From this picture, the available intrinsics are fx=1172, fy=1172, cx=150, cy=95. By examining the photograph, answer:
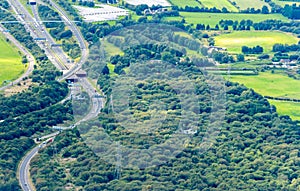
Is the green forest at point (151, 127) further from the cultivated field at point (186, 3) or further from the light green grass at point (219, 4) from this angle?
the light green grass at point (219, 4)

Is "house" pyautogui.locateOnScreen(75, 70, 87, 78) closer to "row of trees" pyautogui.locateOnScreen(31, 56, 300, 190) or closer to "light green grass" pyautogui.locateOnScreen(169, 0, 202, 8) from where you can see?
"row of trees" pyautogui.locateOnScreen(31, 56, 300, 190)

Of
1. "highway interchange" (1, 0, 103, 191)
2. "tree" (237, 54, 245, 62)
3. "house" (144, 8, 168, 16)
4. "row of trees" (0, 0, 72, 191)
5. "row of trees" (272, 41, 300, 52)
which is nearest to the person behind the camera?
"row of trees" (0, 0, 72, 191)

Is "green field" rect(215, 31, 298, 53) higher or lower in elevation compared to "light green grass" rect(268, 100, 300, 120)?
lower

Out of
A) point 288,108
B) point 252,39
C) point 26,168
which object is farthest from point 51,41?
point 26,168

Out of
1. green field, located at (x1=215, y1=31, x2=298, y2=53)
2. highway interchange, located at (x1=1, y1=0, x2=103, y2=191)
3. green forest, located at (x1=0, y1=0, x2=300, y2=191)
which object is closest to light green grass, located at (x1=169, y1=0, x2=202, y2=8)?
green field, located at (x1=215, y1=31, x2=298, y2=53)

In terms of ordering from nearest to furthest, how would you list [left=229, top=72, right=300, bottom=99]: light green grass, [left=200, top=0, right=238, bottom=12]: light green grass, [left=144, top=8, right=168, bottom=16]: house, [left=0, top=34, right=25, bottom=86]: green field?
1. [left=229, top=72, right=300, bottom=99]: light green grass
2. [left=0, top=34, right=25, bottom=86]: green field
3. [left=144, top=8, right=168, bottom=16]: house
4. [left=200, top=0, right=238, bottom=12]: light green grass

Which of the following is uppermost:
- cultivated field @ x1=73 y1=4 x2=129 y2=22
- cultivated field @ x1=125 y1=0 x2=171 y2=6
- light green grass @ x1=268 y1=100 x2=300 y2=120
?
light green grass @ x1=268 y1=100 x2=300 y2=120

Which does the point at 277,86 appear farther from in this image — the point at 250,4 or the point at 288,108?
the point at 250,4

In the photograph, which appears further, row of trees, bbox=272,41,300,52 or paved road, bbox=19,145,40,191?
row of trees, bbox=272,41,300,52

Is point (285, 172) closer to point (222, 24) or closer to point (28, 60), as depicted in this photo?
point (28, 60)
